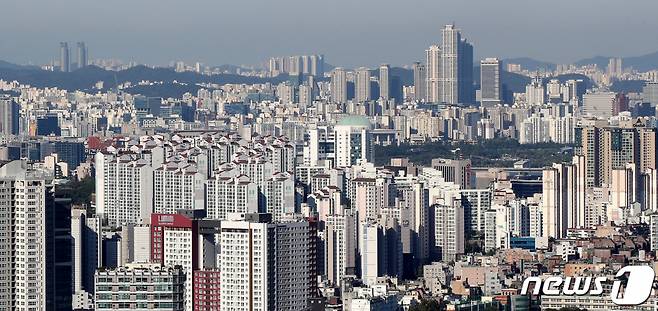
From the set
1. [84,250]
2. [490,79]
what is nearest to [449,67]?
[490,79]

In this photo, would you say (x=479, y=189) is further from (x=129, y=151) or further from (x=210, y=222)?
(x=210, y=222)

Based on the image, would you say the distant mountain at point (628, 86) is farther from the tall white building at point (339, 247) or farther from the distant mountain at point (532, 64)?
the tall white building at point (339, 247)

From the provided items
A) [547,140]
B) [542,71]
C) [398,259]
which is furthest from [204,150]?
[542,71]

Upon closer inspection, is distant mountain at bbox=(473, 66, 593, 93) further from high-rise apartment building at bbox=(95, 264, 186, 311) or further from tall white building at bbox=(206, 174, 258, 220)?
high-rise apartment building at bbox=(95, 264, 186, 311)

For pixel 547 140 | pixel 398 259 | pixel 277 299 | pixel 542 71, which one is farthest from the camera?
pixel 542 71

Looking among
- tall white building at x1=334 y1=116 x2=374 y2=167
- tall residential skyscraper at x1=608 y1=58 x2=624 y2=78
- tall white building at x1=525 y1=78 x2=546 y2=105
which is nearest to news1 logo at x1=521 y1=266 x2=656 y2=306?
tall white building at x1=334 y1=116 x2=374 y2=167

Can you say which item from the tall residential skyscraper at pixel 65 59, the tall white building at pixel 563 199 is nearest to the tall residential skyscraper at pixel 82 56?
the tall residential skyscraper at pixel 65 59
